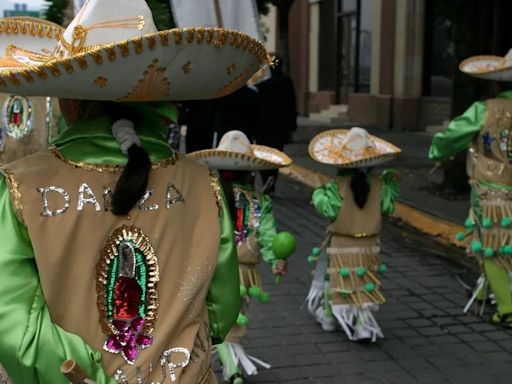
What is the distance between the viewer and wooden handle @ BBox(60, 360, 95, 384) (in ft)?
5.85

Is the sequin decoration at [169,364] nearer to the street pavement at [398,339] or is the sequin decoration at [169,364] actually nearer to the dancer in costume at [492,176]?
the street pavement at [398,339]

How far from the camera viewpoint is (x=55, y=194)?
6.59 feet

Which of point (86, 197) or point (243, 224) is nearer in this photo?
point (86, 197)

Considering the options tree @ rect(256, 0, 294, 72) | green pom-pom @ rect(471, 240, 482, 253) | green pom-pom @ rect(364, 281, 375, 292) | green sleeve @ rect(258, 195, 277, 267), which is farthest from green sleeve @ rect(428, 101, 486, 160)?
tree @ rect(256, 0, 294, 72)

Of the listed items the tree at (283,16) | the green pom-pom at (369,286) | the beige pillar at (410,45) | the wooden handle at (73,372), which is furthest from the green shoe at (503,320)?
the beige pillar at (410,45)

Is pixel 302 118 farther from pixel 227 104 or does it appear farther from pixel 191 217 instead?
pixel 191 217

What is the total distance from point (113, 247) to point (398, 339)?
3612mm

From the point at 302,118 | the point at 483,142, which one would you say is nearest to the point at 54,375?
the point at 483,142

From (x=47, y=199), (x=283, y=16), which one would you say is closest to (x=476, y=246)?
(x=47, y=199)

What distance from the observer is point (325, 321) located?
5383 millimetres

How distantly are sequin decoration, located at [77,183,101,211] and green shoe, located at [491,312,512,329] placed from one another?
4.22 m

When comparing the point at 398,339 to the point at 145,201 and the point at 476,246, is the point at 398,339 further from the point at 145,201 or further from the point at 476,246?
the point at 145,201

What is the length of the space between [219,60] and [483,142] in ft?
13.2

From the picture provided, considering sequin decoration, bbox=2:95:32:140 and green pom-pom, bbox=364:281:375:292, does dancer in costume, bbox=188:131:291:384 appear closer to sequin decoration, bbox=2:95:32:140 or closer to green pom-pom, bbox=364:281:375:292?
green pom-pom, bbox=364:281:375:292
